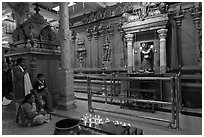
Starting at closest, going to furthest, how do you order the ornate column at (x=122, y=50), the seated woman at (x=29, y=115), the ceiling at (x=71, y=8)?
the seated woman at (x=29, y=115) → the ornate column at (x=122, y=50) → the ceiling at (x=71, y=8)

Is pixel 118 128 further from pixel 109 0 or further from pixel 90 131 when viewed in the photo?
pixel 109 0

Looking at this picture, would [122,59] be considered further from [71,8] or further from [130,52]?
[71,8]

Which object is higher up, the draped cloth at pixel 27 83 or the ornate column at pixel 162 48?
the ornate column at pixel 162 48

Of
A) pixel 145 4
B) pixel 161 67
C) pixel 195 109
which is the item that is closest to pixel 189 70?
pixel 161 67

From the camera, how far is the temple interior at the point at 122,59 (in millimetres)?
3361

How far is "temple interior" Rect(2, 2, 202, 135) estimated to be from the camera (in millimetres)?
3361

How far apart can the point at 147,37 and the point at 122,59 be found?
1630 millimetres

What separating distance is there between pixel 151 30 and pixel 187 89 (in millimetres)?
2677

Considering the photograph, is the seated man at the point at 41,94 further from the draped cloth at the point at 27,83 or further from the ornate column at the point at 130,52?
the ornate column at the point at 130,52

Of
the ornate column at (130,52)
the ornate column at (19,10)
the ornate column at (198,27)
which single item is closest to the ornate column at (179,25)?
the ornate column at (198,27)

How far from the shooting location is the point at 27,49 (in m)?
4.07

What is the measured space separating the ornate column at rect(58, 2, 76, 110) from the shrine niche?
112 inches

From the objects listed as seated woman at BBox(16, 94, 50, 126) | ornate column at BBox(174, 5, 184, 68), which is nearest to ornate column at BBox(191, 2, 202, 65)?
ornate column at BBox(174, 5, 184, 68)

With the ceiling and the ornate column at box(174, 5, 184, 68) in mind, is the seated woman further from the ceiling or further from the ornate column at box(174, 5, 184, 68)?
the ceiling
